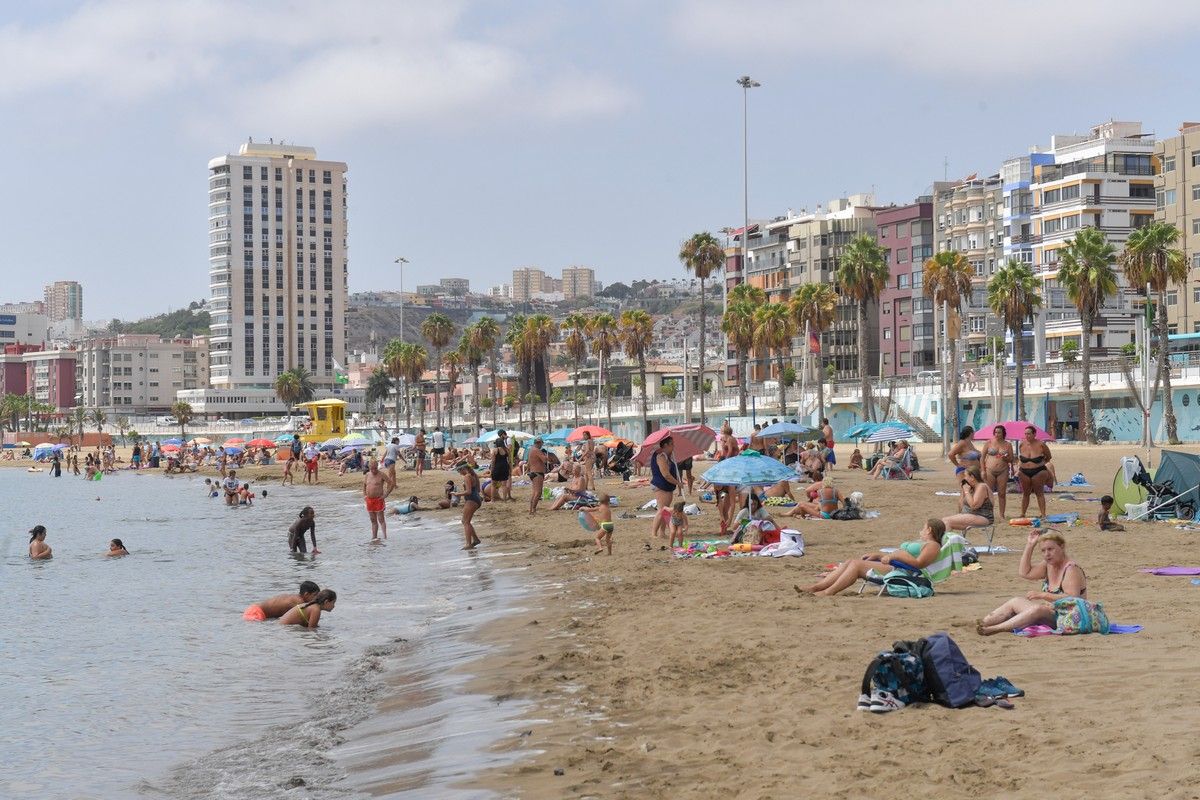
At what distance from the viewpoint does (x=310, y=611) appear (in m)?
Answer: 15.6

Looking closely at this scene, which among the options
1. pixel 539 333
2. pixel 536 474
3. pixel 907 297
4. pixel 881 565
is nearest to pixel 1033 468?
pixel 881 565

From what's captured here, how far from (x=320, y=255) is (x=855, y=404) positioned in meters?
133

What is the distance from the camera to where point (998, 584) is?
44.0 feet

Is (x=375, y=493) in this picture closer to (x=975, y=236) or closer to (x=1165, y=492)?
(x=1165, y=492)

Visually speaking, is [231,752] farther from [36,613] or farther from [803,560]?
[36,613]

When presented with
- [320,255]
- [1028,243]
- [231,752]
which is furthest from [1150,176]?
[320,255]

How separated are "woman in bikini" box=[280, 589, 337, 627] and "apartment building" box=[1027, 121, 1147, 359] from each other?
67741mm

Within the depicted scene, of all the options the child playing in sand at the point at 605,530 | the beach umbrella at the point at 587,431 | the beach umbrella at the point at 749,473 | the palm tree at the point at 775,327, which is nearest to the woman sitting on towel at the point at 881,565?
the beach umbrella at the point at 749,473

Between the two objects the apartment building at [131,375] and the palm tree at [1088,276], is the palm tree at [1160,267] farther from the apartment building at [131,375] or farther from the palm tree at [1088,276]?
the apartment building at [131,375]

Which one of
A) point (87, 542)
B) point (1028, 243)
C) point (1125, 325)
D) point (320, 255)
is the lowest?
point (87, 542)

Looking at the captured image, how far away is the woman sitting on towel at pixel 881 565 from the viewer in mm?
13047

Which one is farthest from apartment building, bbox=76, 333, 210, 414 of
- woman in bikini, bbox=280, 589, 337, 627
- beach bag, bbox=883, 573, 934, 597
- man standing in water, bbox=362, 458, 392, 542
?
beach bag, bbox=883, 573, 934, 597

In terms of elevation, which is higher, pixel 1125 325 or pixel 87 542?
pixel 1125 325

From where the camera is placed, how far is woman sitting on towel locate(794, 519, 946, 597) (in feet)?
42.8
